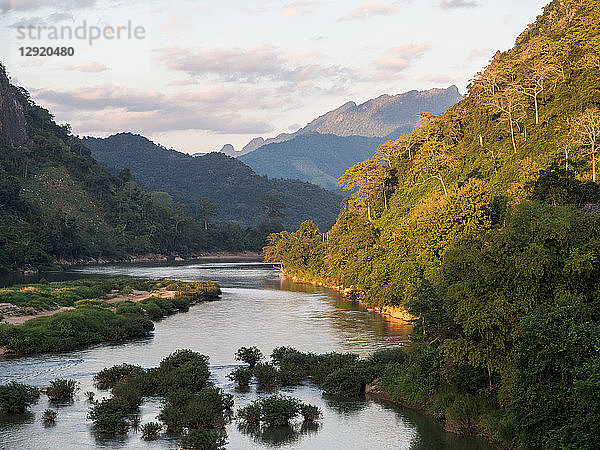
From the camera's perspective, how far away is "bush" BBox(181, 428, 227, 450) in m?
26.2

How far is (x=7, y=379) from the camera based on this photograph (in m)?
39.2

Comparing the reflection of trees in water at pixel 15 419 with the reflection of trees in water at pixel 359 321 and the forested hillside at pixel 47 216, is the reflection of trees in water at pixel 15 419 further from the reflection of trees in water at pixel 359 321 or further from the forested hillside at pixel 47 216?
the forested hillside at pixel 47 216

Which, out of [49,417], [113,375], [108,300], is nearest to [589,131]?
[113,375]

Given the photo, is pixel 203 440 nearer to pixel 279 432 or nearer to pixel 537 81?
pixel 279 432

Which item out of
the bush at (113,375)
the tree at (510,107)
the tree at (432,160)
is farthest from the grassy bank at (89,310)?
the tree at (510,107)

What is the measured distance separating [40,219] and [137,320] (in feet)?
347

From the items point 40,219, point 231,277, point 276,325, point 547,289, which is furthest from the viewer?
point 40,219

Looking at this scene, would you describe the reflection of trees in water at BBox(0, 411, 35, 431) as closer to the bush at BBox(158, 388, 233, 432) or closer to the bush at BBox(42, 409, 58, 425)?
the bush at BBox(42, 409, 58, 425)

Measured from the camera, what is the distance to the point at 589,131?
200 feet

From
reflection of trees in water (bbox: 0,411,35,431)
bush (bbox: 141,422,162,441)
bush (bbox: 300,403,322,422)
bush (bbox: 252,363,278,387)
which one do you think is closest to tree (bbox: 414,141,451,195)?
bush (bbox: 252,363,278,387)

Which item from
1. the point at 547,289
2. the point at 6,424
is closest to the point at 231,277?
the point at 6,424

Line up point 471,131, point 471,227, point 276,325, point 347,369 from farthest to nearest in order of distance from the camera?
point 471,131
point 276,325
point 471,227
point 347,369

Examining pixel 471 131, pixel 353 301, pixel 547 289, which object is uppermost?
pixel 471 131

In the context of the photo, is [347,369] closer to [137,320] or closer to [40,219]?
[137,320]
